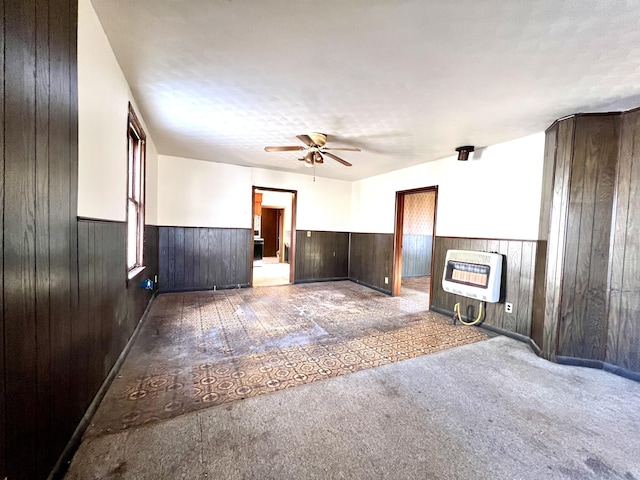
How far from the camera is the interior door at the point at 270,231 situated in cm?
1145

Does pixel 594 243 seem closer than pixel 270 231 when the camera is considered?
Yes

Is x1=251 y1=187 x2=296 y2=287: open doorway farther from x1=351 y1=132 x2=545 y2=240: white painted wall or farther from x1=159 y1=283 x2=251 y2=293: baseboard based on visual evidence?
x1=351 y1=132 x2=545 y2=240: white painted wall

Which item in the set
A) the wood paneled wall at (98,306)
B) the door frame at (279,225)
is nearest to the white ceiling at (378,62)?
the wood paneled wall at (98,306)

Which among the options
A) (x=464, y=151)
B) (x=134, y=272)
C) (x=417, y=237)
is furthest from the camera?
(x=417, y=237)

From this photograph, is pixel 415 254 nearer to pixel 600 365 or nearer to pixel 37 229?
pixel 600 365

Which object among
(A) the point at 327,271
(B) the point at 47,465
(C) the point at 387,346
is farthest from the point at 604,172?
(A) the point at 327,271

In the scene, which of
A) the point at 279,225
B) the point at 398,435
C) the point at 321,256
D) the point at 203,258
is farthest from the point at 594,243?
the point at 279,225

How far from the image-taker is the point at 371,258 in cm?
593

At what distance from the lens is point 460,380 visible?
2252 millimetres

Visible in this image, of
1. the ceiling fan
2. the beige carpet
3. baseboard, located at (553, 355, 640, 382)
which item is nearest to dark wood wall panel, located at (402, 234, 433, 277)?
the ceiling fan

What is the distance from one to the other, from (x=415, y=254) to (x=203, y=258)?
5.36 meters

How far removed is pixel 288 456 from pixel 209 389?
884 millimetres

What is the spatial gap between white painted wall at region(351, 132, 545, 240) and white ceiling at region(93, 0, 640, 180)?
0.31 metres

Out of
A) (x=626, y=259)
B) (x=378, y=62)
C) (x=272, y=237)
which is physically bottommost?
(x=272, y=237)
